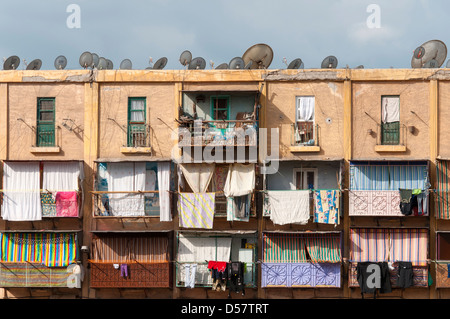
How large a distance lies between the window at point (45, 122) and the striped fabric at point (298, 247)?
930 centimetres

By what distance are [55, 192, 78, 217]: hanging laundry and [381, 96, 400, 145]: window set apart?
11948mm

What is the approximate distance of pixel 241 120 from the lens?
23.2 m

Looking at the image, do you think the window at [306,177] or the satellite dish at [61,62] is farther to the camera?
the satellite dish at [61,62]

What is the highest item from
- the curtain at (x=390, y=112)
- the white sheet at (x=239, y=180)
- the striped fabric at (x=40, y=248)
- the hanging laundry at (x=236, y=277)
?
the curtain at (x=390, y=112)

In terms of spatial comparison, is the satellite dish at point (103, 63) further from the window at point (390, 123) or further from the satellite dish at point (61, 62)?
the window at point (390, 123)

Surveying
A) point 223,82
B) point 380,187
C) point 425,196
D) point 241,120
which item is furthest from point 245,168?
point 425,196

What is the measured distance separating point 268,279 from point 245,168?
13.9ft

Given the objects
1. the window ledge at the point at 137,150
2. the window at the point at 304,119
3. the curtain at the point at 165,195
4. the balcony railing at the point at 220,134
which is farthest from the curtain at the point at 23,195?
the window at the point at 304,119

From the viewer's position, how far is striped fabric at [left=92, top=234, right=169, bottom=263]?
23.6m

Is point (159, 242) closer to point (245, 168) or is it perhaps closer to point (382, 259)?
point (245, 168)

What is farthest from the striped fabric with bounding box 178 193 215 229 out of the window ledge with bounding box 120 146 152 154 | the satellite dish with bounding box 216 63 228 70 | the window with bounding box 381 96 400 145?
the window with bounding box 381 96 400 145

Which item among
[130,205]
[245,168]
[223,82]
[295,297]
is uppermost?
[223,82]

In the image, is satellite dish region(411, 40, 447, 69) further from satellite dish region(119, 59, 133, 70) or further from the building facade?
satellite dish region(119, 59, 133, 70)

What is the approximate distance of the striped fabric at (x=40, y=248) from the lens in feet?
77.2
